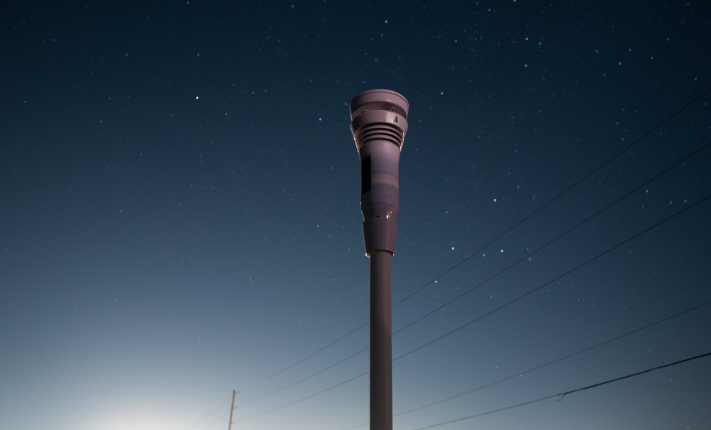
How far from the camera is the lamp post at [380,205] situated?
3.45 m

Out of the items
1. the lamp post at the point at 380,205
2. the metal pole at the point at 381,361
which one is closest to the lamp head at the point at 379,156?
the lamp post at the point at 380,205

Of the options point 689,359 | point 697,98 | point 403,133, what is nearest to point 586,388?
point 689,359

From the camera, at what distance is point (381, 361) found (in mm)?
3441

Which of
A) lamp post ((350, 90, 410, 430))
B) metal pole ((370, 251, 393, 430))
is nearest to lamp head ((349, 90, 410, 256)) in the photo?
lamp post ((350, 90, 410, 430))

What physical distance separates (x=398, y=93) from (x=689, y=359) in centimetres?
1253

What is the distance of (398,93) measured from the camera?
14.3ft

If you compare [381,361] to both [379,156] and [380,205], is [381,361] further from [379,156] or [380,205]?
[379,156]

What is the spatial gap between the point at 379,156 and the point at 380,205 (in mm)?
428

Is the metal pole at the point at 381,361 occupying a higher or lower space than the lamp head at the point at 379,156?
lower

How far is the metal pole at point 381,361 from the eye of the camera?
3383 millimetres

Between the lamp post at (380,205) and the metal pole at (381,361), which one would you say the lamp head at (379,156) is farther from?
the metal pole at (381,361)

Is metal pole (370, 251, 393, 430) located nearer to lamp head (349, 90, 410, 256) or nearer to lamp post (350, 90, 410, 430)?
lamp post (350, 90, 410, 430)

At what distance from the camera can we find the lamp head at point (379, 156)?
400 cm

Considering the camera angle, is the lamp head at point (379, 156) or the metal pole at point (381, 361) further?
the lamp head at point (379, 156)
